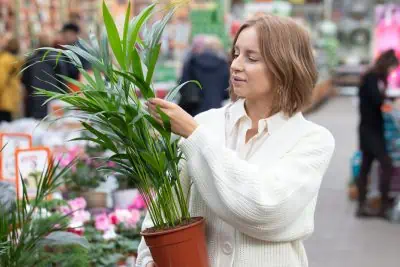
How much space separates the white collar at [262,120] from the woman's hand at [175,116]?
23 centimetres

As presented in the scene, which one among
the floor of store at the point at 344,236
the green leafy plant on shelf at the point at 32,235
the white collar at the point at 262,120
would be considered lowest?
the floor of store at the point at 344,236

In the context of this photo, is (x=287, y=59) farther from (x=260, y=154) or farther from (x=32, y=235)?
(x=32, y=235)

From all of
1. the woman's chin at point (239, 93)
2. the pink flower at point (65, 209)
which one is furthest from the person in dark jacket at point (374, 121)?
the woman's chin at point (239, 93)

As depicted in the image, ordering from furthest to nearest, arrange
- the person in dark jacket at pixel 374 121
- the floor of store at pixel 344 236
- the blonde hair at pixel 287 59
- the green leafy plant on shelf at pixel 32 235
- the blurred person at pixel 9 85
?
the blurred person at pixel 9 85, the person in dark jacket at pixel 374 121, the floor of store at pixel 344 236, the green leafy plant on shelf at pixel 32 235, the blonde hair at pixel 287 59

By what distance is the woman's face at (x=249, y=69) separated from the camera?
2.35 metres

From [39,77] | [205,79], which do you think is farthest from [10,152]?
[205,79]

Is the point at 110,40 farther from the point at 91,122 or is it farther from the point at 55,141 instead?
the point at 55,141

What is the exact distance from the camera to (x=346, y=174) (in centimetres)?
1234

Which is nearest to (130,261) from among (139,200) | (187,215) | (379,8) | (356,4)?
(139,200)

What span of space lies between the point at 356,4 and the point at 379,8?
2712 cm

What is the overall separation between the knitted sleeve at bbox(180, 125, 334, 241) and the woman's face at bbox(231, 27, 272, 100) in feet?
0.65

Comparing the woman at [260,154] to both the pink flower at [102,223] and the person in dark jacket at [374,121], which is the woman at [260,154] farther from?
the person in dark jacket at [374,121]

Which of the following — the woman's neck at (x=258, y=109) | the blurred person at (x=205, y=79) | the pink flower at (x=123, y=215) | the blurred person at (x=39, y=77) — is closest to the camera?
the woman's neck at (x=258, y=109)

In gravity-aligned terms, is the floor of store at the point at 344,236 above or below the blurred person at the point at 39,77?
below
